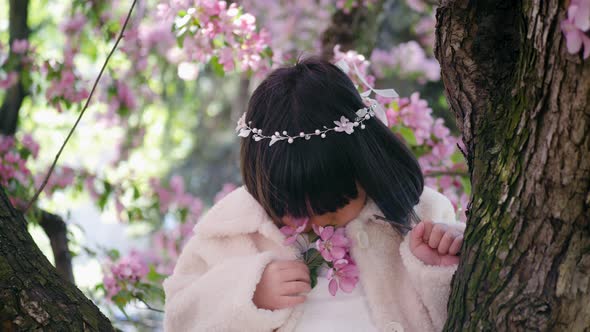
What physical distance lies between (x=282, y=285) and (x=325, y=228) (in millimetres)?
158

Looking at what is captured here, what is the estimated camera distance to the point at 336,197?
1471mm

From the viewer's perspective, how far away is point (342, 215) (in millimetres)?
1559

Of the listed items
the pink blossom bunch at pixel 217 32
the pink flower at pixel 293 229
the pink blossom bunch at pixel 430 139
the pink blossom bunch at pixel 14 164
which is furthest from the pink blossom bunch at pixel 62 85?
the pink flower at pixel 293 229

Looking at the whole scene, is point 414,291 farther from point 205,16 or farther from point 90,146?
point 90,146

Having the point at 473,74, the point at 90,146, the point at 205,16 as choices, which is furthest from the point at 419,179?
the point at 90,146

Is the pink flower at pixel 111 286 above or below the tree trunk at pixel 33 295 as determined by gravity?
below

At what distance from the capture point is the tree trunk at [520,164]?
38.0 inches

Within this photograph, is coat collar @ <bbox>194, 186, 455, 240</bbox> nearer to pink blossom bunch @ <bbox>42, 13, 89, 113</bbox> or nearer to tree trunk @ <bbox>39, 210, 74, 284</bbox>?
tree trunk @ <bbox>39, 210, 74, 284</bbox>

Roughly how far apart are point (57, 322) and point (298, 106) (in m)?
0.63

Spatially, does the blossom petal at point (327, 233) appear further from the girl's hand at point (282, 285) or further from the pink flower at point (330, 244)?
the girl's hand at point (282, 285)

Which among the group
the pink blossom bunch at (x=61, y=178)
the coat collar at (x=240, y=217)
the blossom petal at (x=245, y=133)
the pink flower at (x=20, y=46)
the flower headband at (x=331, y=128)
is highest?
the pink flower at (x=20, y=46)

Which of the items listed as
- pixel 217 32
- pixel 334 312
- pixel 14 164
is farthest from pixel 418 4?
pixel 334 312

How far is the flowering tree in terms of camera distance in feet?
7.63

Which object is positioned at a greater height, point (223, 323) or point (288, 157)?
point (288, 157)
